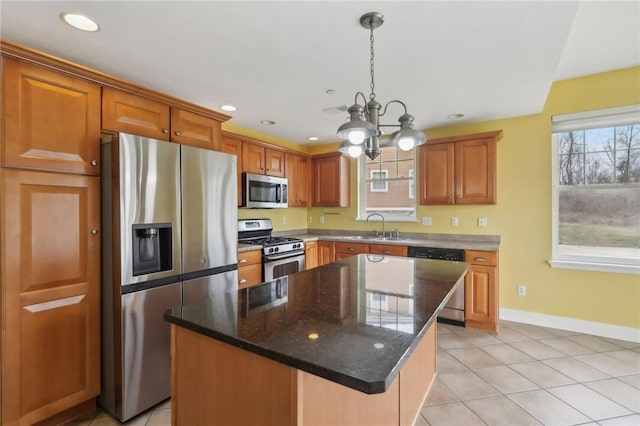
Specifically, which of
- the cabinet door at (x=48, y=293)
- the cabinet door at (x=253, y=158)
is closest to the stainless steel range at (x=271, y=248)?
the cabinet door at (x=253, y=158)

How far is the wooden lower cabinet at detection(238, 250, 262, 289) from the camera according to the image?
3084 mm

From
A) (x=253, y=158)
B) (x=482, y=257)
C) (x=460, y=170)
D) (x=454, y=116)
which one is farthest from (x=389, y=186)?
(x=253, y=158)

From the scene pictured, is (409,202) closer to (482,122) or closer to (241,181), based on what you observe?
(482,122)

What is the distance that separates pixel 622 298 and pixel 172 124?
4.53m

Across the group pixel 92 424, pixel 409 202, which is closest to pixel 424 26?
pixel 409 202

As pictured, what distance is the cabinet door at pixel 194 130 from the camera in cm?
253

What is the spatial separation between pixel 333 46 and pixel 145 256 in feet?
6.12

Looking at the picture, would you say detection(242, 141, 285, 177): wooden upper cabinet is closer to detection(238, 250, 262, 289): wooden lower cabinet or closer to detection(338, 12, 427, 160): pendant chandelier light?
detection(238, 250, 262, 289): wooden lower cabinet

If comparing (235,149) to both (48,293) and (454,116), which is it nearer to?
(48,293)

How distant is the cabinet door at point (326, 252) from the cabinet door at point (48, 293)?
8.92 ft

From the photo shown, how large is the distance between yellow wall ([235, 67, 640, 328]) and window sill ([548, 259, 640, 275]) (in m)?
0.06

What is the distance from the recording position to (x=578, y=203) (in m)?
3.29

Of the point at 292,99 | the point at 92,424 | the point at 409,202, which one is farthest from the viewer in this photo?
the point at 409,202

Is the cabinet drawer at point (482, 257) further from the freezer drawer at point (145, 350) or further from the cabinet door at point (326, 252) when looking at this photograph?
the freezer drawer at point (145, 350)
